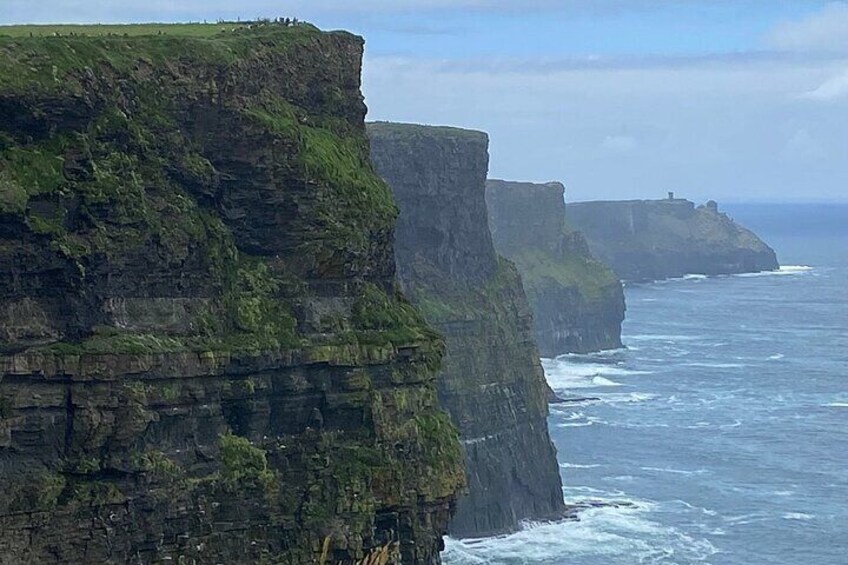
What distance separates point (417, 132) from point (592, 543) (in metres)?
36.7

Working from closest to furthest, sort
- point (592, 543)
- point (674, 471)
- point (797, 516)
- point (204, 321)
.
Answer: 1. point (204, 321)
2. point (592, 543)
3. point (797, 516)
4. point (674, 471)

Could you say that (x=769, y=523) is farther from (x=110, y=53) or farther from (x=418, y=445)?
(x=110, y=53)

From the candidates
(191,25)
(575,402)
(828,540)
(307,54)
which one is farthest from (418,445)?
(575,402)

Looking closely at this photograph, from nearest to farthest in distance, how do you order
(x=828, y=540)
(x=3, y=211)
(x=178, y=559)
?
(x=3, y=211)
(x=178, y=559)
(x=828, y=540)

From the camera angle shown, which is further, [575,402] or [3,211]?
[575,402]

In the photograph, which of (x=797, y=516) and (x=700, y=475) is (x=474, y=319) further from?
(x=797, y=516)

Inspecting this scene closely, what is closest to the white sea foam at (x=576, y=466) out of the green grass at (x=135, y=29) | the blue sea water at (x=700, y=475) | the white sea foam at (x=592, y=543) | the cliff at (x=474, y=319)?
the blue sea water at (x=700, y=475)

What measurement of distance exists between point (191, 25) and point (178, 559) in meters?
24.4

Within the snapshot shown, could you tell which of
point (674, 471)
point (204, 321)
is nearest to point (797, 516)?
A: point (674, 471)

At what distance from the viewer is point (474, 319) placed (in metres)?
139

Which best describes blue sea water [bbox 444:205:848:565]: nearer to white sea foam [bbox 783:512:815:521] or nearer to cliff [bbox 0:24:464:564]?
white sea foam [bbox 783:512:815:521]

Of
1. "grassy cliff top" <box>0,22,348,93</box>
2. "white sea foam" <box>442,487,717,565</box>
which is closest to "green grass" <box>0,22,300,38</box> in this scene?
"grassy cliff top" <box>0,22,348,93</box>

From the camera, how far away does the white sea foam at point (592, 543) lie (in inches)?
4761

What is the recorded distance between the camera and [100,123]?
58.2 m
